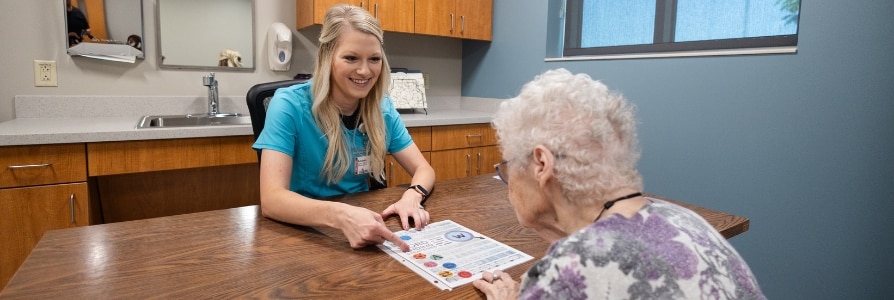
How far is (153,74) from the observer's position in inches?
104

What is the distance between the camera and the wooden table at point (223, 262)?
818 mm

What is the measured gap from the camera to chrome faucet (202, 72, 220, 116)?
2.67 m

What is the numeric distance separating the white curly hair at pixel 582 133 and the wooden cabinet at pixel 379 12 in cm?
226

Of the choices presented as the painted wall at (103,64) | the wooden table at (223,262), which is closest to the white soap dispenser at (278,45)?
the painted wall at (103,64)

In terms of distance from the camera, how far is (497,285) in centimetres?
86

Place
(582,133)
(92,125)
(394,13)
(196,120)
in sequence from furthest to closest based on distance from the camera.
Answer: (394,13) < (196,120) < (92,125) < (582,133)

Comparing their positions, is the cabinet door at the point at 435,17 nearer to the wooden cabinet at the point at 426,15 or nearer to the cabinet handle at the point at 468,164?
the wooden cabinet at the point at 426,15

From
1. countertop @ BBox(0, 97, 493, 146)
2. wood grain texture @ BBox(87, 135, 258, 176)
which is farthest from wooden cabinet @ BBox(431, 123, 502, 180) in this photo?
wood grain texture @ BBox(87, 135, 258, 176)

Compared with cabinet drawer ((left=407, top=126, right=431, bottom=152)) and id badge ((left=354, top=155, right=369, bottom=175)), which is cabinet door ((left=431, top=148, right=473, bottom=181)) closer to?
cabinet drawer ((left=407, top=126, right=431, bottom=152))

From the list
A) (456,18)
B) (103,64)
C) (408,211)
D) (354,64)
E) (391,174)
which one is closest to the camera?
(408,211)

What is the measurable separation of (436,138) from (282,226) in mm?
1846

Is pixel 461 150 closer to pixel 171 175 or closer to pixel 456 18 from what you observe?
pixel 456 18

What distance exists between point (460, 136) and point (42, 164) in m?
2.01

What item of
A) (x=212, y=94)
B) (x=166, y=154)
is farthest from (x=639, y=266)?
(x=212, y=94)
